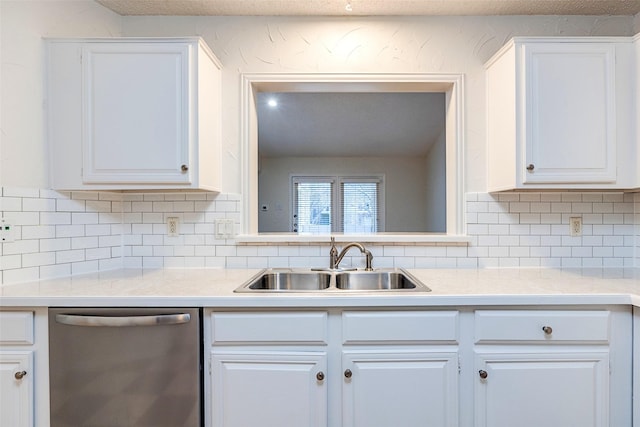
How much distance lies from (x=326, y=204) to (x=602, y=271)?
5.41 metres

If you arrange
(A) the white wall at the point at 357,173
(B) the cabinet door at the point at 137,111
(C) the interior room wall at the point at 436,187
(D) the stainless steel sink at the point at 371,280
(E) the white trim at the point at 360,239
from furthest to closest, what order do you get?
(A) the white wall at the point at 357,173, (C) the interior room wall at the point at 436,187, (E) the white trim at the point at 360,239, (D) the stainless steel sink at the point at 371,280, (B) the cabinet door at the point at 137,111

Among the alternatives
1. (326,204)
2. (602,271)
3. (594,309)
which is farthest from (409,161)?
(594,309)

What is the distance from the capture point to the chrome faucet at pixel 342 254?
1.76 meters

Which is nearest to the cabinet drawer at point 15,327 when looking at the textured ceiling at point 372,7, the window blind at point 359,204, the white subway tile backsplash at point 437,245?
the white subway tile backsplash at point 437,245

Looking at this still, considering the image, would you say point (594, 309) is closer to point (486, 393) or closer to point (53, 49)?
point (486, 393)

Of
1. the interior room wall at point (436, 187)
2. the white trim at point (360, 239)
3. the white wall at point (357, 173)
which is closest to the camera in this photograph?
the white trim at point (360, 239)

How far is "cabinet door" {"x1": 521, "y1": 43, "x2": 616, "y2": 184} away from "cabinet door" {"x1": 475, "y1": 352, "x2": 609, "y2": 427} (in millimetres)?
779

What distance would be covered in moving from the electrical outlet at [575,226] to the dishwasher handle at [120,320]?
197 cm

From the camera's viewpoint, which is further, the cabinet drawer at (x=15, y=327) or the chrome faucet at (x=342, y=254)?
the chrome faucet at (x=342, y=254)

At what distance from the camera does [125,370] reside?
1.26m

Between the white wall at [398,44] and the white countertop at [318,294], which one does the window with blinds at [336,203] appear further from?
the white countertop at [318,294]

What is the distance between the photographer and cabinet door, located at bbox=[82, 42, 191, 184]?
1.56m

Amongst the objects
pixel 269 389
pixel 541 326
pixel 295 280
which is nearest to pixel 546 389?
pixel 541 326

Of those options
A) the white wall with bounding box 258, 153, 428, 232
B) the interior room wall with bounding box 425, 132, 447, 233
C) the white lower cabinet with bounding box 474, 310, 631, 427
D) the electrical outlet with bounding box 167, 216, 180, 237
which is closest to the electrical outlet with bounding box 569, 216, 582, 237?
the white lower cabinet with bounding box 474, 310, 631, 427
